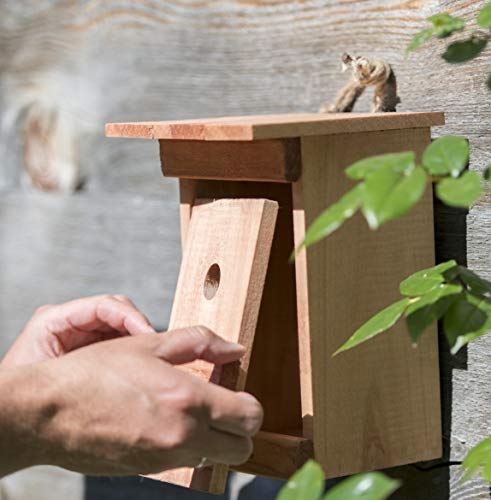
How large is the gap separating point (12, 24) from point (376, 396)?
132cm

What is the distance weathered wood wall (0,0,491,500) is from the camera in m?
1.34

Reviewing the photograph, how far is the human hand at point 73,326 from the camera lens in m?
1.36

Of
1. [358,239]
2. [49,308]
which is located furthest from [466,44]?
[49,308]

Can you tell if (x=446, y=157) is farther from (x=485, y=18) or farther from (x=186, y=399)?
(x=186, y=399)

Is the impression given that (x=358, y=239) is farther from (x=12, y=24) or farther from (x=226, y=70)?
(x=12, y=24)

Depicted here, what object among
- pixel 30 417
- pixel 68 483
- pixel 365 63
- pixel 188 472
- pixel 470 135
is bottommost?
pixel 68 483

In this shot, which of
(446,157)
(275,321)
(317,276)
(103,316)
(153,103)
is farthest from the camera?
(153,103)

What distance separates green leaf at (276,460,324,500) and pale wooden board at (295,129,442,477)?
0.64 metres

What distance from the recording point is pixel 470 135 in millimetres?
1302

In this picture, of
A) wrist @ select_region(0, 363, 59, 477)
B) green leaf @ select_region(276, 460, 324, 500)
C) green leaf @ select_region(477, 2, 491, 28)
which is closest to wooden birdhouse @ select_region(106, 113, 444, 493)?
wrist @ select_region(0, 363, 59, 477)

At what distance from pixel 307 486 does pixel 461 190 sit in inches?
8.4

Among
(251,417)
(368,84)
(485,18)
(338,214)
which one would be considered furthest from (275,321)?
(338,214)

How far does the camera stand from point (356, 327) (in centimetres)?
125

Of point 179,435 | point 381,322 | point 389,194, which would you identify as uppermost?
point 389,194
